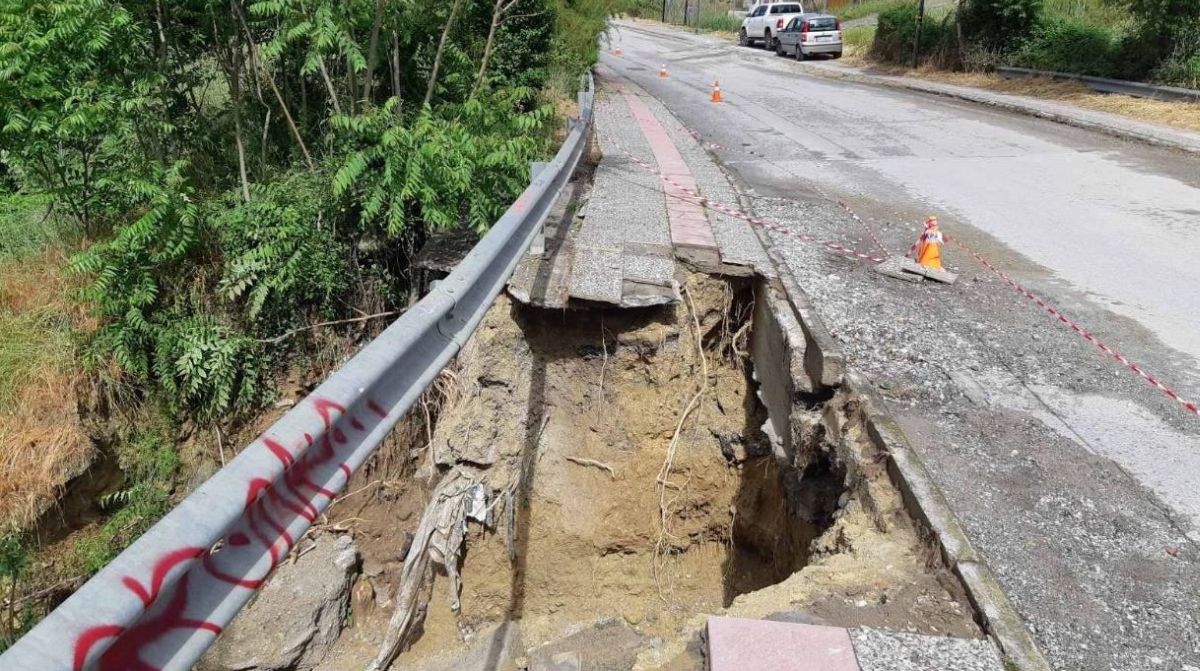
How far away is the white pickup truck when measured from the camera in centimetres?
3234

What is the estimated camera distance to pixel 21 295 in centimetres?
604

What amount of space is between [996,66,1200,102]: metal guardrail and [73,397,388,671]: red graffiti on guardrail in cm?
1733

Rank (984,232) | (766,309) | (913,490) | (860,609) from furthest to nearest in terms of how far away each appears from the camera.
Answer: (984,232) < (766,309) < (913,490) < (860,609)

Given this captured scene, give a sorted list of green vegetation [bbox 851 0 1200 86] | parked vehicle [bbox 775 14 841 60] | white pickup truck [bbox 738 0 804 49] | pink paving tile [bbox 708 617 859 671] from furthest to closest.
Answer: white pickup truck [bbox 738 0 804 49]
parked vehicle [bbox 775 14 841 60]
green vegetation [bbox 851 0 1200 86]
pink paving tile [bbox 708 617 859 671]

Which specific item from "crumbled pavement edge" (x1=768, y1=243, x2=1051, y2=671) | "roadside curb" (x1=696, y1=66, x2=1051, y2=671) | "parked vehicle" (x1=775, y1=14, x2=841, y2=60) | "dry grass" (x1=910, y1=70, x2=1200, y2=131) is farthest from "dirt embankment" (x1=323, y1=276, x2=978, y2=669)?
"parked vehicle" (x1=775, y1=14, x2=841, y2=60)

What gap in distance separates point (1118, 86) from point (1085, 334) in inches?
569

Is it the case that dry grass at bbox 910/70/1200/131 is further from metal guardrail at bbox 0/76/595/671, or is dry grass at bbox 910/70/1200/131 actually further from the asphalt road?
metal guardrail at bbox 0/76/595/671

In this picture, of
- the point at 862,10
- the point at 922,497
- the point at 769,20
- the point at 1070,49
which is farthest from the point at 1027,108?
the point at 862,10

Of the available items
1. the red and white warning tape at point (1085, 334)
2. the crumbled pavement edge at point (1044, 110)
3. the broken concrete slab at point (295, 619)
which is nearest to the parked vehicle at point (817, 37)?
the crumbled pavement edge at point (1044, 110)

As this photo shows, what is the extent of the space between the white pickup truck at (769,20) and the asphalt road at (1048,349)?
23113 millimetres

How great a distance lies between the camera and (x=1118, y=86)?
16.0m

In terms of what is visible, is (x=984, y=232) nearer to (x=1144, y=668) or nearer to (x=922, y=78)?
(x=1144, y=668)

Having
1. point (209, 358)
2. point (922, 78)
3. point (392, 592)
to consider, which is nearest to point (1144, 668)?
point (392, 592)

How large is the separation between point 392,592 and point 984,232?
6017 mm
